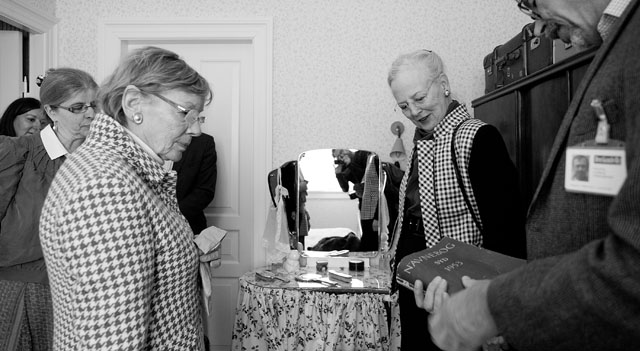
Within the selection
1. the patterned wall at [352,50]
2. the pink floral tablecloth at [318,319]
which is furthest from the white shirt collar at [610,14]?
the patterned wall at [352,50]

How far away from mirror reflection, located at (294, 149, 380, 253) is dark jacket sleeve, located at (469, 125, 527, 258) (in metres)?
1.39

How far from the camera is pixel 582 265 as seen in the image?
0.56 metres

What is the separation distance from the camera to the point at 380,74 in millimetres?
3254

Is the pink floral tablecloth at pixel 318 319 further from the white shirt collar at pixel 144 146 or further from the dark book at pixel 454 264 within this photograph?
the white shirt collar at pixel 144 146

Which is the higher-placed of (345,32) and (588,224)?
(345,32)

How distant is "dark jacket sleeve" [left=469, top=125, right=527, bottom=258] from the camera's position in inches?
58.6

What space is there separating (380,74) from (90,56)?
206cm

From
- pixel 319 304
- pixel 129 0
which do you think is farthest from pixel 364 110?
pixel 129 0

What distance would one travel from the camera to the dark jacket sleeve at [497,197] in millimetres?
1487

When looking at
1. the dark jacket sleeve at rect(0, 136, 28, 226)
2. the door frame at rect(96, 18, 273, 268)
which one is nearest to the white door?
the door frame at rect(96, 18, 273, 268)

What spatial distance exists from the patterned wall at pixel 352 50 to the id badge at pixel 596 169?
2.56 meters

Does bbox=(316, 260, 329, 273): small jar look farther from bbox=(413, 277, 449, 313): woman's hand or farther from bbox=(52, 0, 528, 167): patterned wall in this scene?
bbox=(413, 277, 449, 313): woman's hand

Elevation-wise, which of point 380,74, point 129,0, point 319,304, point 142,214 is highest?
point 129,0

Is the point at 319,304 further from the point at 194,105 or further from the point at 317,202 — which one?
the point at 194,105
